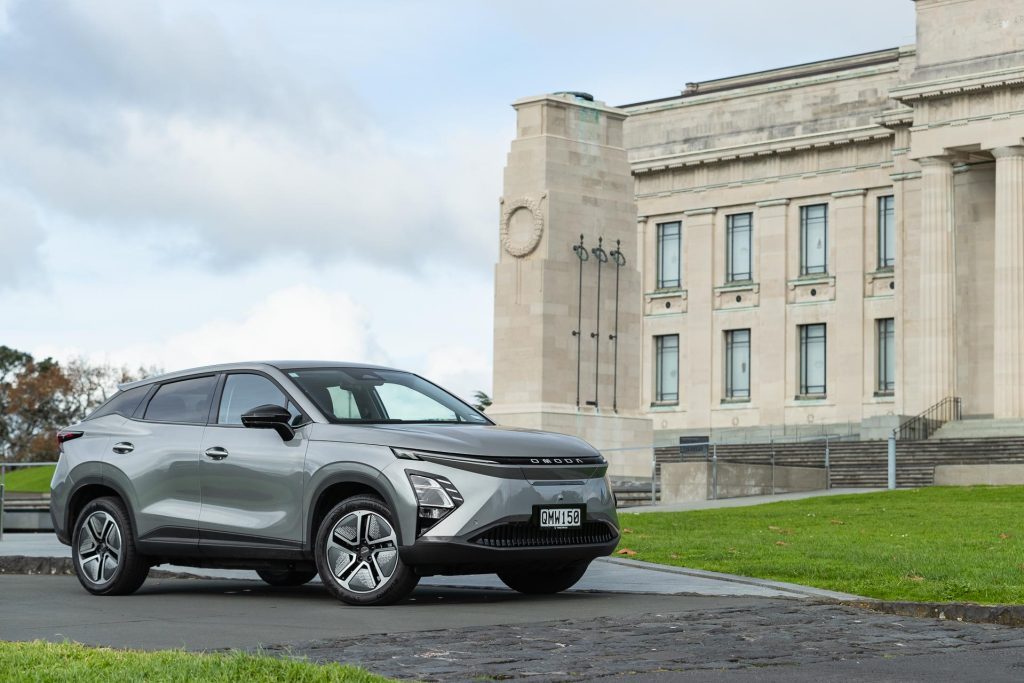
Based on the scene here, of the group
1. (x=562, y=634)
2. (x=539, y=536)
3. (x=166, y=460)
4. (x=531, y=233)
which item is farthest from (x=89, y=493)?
(x=531, y=233)

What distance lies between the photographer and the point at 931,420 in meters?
53.3

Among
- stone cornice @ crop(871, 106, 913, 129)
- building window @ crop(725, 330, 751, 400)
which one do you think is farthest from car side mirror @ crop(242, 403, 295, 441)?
building window @ crop(725, 330, 751, 400)

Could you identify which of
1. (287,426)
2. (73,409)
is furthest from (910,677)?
(73,409)

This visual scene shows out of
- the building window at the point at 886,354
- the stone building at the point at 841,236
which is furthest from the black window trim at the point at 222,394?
the building window at the point at 886,354

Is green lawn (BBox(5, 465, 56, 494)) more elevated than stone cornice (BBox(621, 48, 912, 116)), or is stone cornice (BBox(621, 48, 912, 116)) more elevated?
stone cornice (BBox(621, 48, 912, 116))

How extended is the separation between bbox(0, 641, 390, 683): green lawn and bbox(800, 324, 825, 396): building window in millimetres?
57487

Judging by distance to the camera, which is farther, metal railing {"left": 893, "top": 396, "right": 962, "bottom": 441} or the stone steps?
metal railing {"left": 893, "top": 396, "right": 962, "bottom": 441}

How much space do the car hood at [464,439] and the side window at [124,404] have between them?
2.14 m

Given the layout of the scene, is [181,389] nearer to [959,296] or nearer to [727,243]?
[959,296]

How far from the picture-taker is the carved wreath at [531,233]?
35.8 meters

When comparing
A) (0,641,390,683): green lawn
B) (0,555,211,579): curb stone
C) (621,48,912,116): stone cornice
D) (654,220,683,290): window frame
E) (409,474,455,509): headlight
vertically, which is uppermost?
(621,48,912,116): stone cornice

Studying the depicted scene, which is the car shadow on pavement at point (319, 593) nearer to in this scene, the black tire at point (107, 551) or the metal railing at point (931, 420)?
the black tire at point (107, 551)

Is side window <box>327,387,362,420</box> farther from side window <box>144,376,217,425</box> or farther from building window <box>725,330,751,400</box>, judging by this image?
building window <box>725,330,751,400</box>

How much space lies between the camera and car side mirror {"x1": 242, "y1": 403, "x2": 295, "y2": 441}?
11820 millimetres
